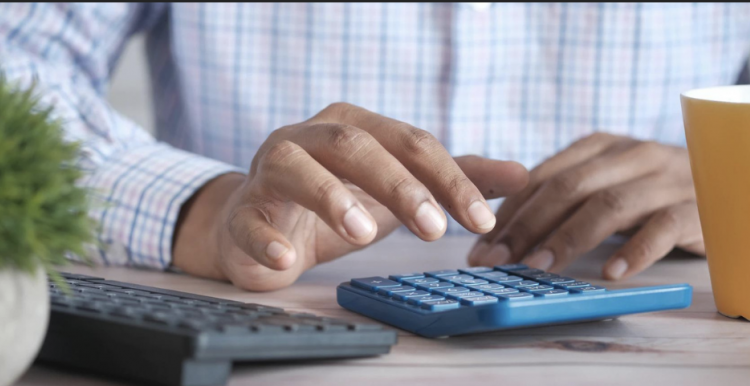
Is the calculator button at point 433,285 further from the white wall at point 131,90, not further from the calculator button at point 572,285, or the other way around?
the white wall at point 131,90

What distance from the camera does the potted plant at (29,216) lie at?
29cm

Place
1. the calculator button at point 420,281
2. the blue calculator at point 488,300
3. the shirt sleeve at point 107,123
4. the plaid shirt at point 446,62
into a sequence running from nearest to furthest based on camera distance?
the blue calculator at point 488,300 < the calculator button at point 420,281 < the shirt sleeve at point 107,123 < the plaid shirt at point 446,62

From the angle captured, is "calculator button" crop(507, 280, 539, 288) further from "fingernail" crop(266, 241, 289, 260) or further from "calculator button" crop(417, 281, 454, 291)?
"fingernail" crop(266, 241, 289, 260)

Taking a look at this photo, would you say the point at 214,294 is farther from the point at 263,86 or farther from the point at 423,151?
the point at 263,86

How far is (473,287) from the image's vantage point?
50 cm

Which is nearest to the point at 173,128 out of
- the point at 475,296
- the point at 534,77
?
the point at 534,77

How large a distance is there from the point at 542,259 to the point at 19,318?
0.47m

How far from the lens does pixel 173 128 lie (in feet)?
4.47

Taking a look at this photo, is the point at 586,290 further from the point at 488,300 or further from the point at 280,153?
the point at 280,153

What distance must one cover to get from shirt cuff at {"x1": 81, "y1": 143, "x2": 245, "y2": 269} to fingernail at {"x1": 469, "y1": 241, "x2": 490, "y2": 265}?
265 millimetres

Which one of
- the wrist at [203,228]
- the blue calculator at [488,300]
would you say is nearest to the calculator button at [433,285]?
the blue calculator at [488,300]

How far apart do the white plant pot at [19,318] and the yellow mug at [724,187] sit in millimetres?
380

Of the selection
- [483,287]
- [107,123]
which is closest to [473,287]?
[483,287]

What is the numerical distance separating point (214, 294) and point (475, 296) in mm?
225
